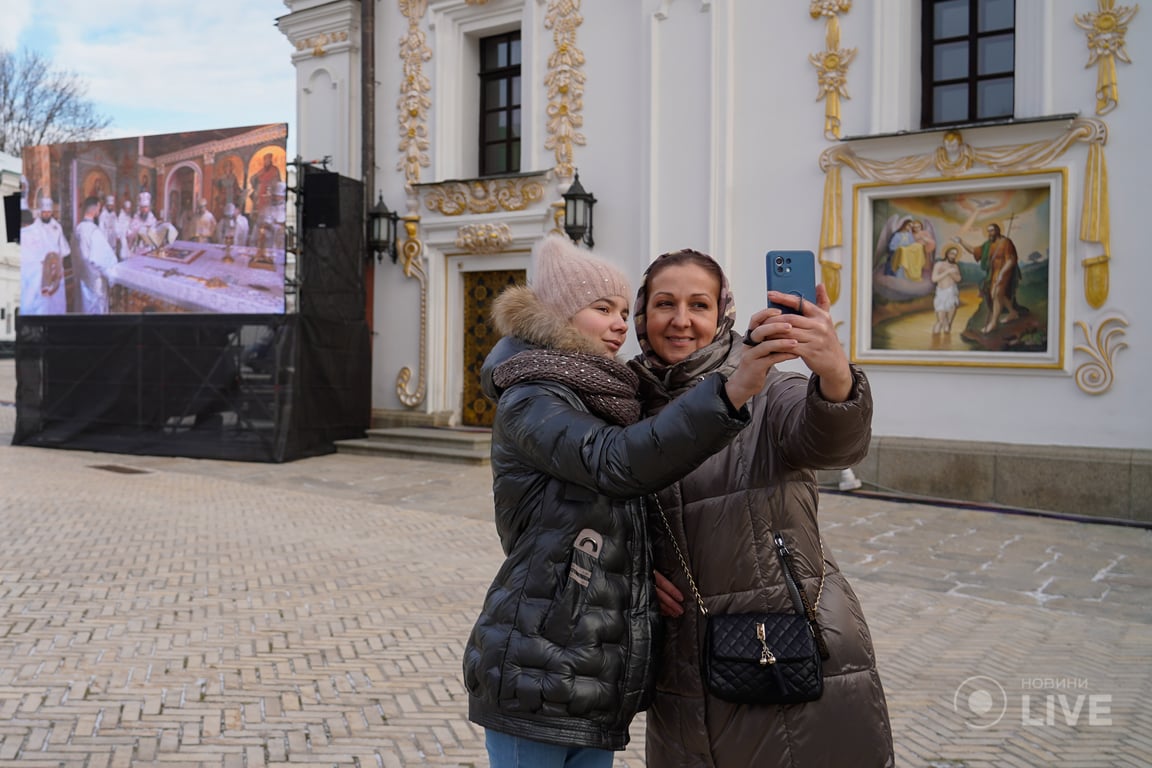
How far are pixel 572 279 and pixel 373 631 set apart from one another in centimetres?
409

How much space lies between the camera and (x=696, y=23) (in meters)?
12.5

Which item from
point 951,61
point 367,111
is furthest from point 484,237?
point 951,61

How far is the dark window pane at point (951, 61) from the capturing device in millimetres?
11133

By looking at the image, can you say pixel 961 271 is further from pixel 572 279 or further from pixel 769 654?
pixel 769 654

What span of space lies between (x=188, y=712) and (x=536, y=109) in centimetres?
1154

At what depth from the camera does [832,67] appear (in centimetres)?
1146

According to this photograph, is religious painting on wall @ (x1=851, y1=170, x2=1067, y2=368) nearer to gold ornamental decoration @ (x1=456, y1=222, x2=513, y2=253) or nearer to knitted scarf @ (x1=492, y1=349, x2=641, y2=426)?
gold ornamental decoration @ (x1=456, y1=222, x2=513, y2=253)

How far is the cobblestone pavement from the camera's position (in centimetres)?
401

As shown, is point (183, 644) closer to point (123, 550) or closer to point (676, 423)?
point (123, 550)

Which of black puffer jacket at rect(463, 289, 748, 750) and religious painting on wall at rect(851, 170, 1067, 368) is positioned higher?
religious painting on wall at rect(851, 170, 1067, 368)

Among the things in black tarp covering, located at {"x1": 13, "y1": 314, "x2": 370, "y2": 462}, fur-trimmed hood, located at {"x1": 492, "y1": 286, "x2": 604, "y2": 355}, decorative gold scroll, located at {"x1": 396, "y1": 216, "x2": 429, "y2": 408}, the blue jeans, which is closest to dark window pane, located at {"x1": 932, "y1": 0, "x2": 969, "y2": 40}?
decorative gold scroll, located at {"x1": 396, "y1": 216, "x2": 429, "y2": 408}

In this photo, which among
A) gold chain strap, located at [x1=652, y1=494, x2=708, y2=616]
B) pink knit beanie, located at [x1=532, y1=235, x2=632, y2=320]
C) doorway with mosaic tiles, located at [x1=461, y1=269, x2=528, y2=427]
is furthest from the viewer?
doorway with mosaic tiles, located at [x1=461, y1=269, x2=528, y2=427]

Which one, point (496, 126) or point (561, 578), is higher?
point (496, 126)

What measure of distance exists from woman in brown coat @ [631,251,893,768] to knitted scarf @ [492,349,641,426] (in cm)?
13
